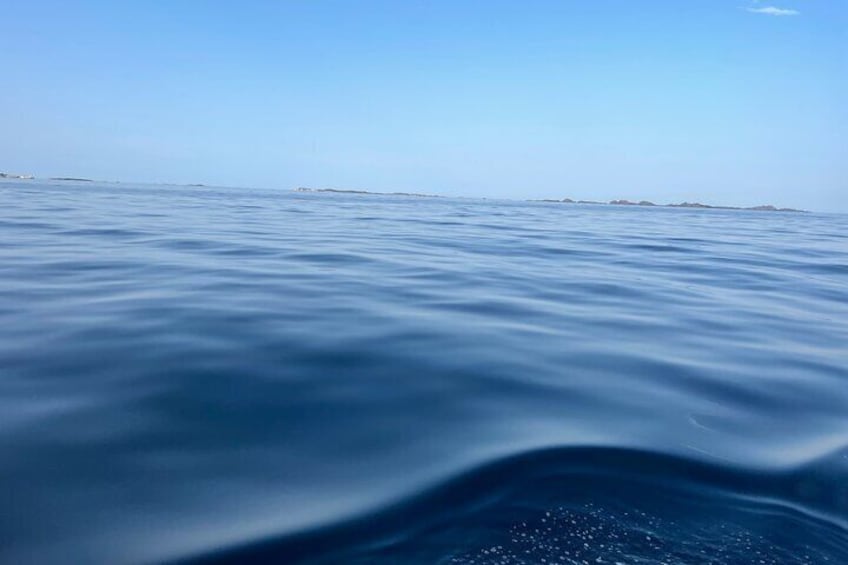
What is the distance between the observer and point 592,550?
206 centimetres

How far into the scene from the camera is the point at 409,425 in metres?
3.08

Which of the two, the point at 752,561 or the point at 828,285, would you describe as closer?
the point at 752,561

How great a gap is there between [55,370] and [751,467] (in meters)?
3.90

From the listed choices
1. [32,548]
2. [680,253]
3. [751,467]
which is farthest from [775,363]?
[680,253]

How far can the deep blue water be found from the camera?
2137 millimetres

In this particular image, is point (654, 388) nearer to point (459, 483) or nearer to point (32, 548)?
point (459, 483)

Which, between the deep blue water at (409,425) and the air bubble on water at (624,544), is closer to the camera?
the air bubble on water at (624,544)

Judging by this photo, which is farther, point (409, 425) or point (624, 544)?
point (409, 425)

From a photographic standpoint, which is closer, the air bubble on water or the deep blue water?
the air bubble on water

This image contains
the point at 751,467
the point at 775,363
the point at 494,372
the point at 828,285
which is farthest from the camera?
the point at 828,285

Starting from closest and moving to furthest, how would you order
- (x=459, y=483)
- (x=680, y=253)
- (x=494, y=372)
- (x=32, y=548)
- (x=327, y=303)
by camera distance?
(x=32, y=548)
(x=459, y=483)
(x=494, y=372)
(x=327, y=303)
(x=680, y=253)

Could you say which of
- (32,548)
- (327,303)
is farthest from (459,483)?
(327,303)

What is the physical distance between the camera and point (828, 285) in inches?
345

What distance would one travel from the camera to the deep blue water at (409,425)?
2.14 meters
